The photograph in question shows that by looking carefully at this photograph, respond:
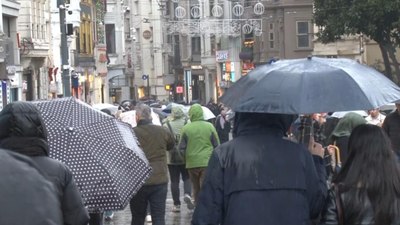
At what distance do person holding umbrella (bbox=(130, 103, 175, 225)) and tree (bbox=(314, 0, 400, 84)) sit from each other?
86.5 ft

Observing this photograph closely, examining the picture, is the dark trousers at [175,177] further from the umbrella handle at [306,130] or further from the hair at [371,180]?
the hair at [371,180]

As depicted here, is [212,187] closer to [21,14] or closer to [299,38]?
[21,14]

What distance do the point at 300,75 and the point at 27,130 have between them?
1899mm

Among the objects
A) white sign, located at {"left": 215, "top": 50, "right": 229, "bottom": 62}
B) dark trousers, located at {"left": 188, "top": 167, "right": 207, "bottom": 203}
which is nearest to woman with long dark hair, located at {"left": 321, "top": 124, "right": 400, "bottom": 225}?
dark trousers, located at {"left": 188, "top": 167, "right": 207, "bottom": 203}

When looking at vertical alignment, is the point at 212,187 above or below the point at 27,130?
below

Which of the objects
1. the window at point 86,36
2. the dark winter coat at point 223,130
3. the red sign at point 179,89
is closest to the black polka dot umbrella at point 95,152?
the dark winter coat at point 223,130

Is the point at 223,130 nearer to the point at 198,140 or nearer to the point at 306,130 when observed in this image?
the point at 198,140

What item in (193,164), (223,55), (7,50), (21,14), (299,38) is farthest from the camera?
(223,55)

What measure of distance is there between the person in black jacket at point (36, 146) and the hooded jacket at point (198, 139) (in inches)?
380

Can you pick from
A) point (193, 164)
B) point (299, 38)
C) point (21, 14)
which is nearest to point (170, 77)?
point (299, 38)

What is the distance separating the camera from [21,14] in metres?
45.2

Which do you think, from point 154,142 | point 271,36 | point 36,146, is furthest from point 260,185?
point 271,36

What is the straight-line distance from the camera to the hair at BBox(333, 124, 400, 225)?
555 cm

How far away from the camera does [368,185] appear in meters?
5.57
